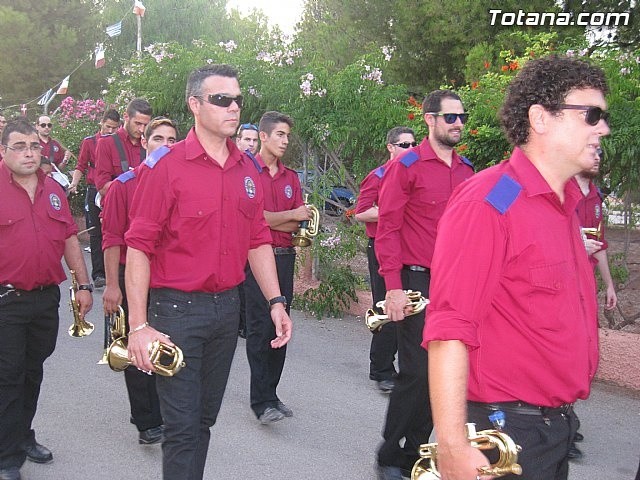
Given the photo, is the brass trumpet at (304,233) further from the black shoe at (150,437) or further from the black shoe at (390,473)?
the black shoe at (390,473)

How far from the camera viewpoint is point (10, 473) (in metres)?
4.51

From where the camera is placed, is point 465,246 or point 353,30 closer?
point 465,246

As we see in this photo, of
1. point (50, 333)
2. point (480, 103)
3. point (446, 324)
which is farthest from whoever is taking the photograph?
point (480, 103)

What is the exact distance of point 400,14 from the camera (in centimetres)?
1528

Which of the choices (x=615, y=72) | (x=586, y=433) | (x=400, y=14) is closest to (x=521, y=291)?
(x=586, y=433)

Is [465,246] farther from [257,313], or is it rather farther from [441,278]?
[257,313]

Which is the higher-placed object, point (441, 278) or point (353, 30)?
point (353, 30)

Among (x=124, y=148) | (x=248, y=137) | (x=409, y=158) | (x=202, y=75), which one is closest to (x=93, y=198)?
(x=124, y=148)

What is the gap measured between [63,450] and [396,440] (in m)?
2.28

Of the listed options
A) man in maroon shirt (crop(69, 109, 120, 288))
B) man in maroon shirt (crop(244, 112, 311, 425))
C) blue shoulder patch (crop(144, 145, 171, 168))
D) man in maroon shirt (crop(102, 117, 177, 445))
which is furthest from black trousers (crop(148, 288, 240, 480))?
man in maroon shirt (crop(69, 109, 120, 288))

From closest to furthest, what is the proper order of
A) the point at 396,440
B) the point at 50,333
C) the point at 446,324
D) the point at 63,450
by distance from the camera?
the point at 446,324, the point at 396,440, the point at 50,333, the point at 63,450

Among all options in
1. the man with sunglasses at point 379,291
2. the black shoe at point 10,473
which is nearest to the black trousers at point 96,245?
the man with sunglasses at point 379,291

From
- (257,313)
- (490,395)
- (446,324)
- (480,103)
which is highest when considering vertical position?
(480,103)

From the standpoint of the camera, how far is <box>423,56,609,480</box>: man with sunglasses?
223cm
